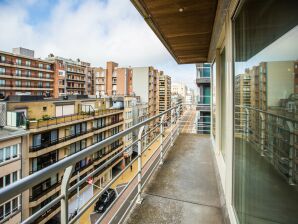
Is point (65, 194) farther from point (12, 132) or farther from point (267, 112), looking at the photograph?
point (12, 132)

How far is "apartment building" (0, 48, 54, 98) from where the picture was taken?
28.1 metres

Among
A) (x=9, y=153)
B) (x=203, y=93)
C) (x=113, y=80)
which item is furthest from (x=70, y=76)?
(x=203, y=93)

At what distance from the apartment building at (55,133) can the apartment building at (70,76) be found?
70.1 ft

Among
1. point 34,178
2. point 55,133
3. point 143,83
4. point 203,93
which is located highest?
point 143,83

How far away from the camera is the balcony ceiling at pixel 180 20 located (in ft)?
6.47

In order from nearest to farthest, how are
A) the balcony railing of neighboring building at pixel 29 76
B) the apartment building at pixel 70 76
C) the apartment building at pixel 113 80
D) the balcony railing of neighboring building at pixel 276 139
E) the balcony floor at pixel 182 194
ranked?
the balcony railing of neighboring building at pixel 276 139, the balcony floor at pixel 182 194, the balcony railing of neighboring building at pixel 29 76, the apartment building at pixel 113 80, the apartment building at pixel 70 76

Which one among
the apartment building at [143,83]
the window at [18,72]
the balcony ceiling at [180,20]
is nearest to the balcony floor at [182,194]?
the balcony ceiling at [180,20]

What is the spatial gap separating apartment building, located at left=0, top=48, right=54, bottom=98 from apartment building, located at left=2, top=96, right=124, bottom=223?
17896 millimetres

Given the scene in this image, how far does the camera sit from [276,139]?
84cm

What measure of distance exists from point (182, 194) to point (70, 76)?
41.1 meters

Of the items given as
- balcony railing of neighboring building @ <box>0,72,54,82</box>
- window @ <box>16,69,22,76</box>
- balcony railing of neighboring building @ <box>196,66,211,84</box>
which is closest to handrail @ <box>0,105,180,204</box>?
balcony railing of neighboring building @ <box>196,66,211,84</box>

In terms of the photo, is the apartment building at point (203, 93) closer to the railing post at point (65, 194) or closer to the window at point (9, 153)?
the railing post at point (65, 194)

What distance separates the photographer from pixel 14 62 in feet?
95.2

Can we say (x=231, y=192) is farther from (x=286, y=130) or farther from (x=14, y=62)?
(x=14, y=62)
